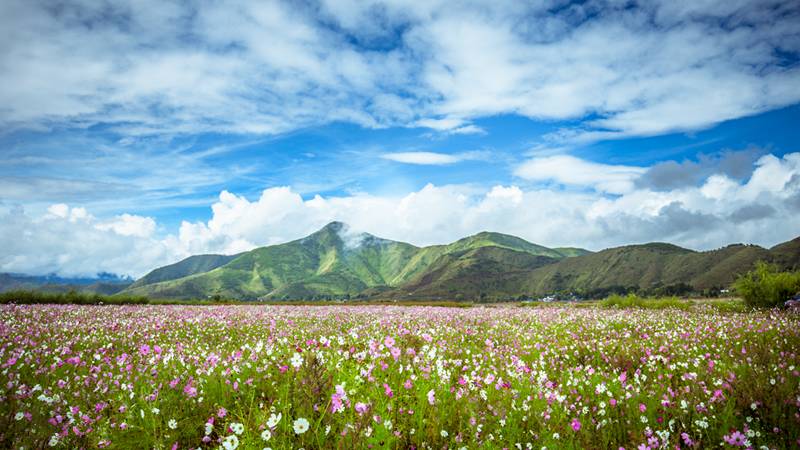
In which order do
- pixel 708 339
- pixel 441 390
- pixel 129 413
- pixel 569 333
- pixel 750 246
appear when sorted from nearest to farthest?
1. pixel 129 413
2. pixel 441 390
3. pixel 708 339
4. pixel 569 333
5. pixel 750 246

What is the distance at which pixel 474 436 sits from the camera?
13.3ft

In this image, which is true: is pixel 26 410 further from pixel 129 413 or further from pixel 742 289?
pixel 742 289

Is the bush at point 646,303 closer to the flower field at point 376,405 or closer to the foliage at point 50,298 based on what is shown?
the flower field at point 376,405

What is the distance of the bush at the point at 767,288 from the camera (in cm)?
2052

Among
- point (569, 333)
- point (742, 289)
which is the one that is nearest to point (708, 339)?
point (569, 333)

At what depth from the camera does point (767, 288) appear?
68.0 feet

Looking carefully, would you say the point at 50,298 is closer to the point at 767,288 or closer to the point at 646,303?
the point at 646,303

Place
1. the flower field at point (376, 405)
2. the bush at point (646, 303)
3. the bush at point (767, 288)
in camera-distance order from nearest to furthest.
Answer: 1. the flower field at point (376, 405)
2. the bush at point (767, 288)
3. the bush at point (646, 303)

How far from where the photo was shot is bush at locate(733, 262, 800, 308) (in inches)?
808

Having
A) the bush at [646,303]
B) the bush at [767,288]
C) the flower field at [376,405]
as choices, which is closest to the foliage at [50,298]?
the flower field at [376,405]

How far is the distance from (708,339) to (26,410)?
13212 mm

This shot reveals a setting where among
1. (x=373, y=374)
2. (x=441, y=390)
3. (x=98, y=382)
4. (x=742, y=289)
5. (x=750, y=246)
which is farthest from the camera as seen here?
(x=750, y=246)

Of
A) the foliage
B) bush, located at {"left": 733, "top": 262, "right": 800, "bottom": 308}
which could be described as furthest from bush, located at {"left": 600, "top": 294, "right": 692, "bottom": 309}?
the foliage

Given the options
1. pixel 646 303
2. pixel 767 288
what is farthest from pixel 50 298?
pixel 767 288
